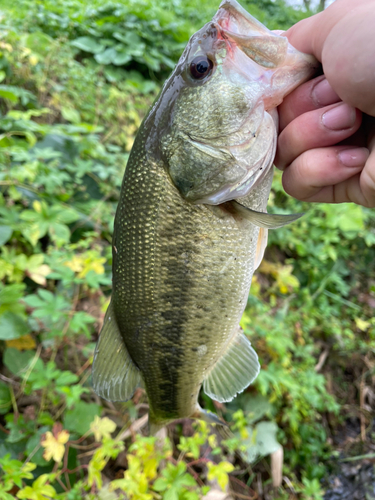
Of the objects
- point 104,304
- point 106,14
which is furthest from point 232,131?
point 106,14

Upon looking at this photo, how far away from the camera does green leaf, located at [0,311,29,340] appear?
1.70m

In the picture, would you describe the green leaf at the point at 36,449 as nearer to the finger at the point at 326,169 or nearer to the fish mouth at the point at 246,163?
the fish mouth at the point at 246,163

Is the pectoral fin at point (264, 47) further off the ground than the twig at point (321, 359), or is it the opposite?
the pectoral fin at point (264, 47)

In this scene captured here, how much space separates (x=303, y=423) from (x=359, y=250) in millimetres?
2083

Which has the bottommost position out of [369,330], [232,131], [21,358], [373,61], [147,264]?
[369,330]

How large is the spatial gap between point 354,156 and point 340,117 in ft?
0.47

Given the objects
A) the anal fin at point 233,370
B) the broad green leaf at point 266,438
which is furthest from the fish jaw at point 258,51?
the broad green leaf at point 266,438

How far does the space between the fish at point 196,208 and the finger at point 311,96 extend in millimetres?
39

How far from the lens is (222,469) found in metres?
1.50

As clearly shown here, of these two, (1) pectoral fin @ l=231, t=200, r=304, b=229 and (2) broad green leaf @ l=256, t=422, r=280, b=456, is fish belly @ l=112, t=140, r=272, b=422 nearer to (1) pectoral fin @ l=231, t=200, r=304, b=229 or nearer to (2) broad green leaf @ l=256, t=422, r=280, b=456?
(1) pectoral fin @ l=231, t=200, r=304, b=229

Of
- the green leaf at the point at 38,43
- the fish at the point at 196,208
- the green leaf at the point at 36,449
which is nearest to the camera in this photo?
the fish at the point at 196,208

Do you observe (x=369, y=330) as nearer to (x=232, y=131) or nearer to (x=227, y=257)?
(x=227, y=257)

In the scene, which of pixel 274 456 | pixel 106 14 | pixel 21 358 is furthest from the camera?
pixel 106 14

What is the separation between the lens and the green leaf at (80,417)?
5.54 ft
